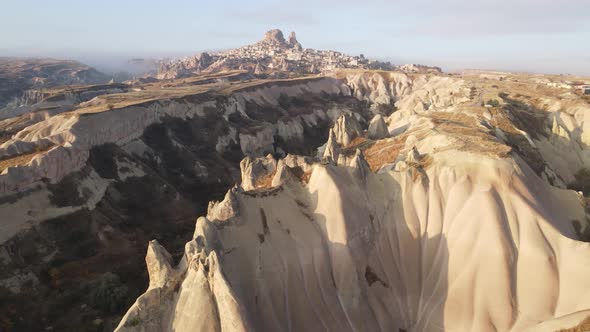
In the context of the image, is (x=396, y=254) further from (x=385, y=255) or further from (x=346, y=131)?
(x=346, y=131)

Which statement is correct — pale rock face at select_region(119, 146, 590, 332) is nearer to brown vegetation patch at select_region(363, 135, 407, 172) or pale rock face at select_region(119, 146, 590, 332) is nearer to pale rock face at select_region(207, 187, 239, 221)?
pale rock face at select_region(207, 187, 239, 221)

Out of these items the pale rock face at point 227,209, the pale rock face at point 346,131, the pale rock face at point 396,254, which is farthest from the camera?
the pale rock face at point 346,131

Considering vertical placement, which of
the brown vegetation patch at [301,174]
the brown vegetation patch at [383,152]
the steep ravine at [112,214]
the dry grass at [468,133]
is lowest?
the steep ravine at [112,214]

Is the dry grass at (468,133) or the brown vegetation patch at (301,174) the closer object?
the brown vegetation patch at (301,174)

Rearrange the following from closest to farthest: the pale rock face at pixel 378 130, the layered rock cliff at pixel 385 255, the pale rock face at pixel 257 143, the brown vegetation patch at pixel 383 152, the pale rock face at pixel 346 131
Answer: the layered rock cliff at pixel 385 255, the brown vegetation patch at pixel 383 152, the pale rock face at pixel 346 131, the pale rock face at pixel 378 130, the pale rock face at pixel 257 143

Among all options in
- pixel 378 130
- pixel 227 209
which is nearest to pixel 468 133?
pixel 378 130

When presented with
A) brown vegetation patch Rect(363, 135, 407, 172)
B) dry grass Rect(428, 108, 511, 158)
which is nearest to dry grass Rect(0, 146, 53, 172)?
brown vegetation patch Rect(363, 135, 407, 172)

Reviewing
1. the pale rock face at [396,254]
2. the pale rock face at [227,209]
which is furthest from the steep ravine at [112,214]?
the pale rock face at [396,254]

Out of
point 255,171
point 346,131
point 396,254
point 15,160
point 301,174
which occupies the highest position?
point 301,174

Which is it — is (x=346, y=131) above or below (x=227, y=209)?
below

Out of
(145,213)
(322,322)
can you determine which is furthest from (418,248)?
(145,213)

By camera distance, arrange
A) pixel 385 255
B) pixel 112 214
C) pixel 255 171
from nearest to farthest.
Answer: pixel 385 255, pixel 255 171, pixel 112 214

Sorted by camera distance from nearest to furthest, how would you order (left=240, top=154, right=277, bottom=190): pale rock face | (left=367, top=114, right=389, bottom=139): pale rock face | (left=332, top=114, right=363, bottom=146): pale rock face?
(left=240, top=154, right=277, bottom=190): pale rock face → (left=332, top=114, right=363, bottom=146): pale rock face → (left=367, top=114, right=389, bottom=139): pale rock face

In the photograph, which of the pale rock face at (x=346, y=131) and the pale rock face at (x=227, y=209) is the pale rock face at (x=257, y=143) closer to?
the pale rock face at (x=346, y=131)
